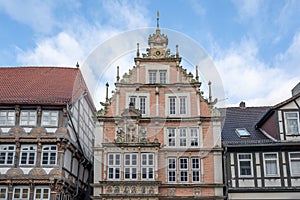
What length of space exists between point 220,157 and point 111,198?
715 centimetres

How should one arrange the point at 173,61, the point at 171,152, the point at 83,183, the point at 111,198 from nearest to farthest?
the point at 111,198
the point at 171,152
the point at 173,61
the point at 83,183

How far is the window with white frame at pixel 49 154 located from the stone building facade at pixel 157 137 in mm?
2534

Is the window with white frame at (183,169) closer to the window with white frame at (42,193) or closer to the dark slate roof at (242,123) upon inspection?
the dark slate roof at (242,123)

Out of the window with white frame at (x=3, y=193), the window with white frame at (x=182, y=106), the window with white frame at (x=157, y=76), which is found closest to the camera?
the window with white frame at (x=3, y=193)

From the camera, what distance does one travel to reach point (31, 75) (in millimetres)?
30969

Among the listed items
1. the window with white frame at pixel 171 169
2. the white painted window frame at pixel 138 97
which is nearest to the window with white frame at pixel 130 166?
the window with white frame at pixel 171 169

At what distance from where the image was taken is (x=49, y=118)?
27484 millimetres

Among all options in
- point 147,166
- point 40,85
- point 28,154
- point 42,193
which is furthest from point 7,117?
point 147,166

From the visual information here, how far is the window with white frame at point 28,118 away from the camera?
1075 inches

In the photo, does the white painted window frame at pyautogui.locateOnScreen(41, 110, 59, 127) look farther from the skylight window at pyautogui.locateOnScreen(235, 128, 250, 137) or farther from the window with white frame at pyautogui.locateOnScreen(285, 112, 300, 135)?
the window with white frame at pyautogui.locateOnScreen(285, 112, 300, 135)

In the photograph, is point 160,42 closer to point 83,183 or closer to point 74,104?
point 74,104

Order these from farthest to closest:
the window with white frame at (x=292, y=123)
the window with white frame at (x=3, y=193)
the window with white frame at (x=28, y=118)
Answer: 1. the window with white frame at (x=28, y=118)
2. the window with white frame at (x=292, y=123)
3. the window with white frame at (x=3, y=193)

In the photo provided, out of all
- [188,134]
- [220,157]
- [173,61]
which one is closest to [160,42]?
[173,61]

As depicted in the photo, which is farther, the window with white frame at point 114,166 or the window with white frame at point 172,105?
the window with white frame at point 172,105
